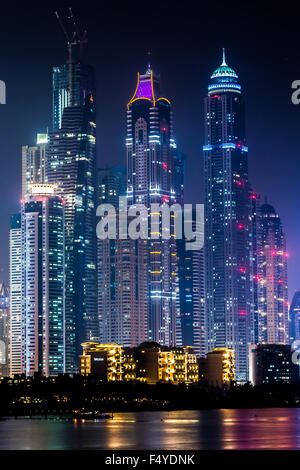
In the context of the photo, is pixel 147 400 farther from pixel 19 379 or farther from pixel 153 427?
pixel 153 427

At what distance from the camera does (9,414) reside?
185m

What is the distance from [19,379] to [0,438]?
274ft

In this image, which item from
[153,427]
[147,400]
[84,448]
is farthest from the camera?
[147,400]

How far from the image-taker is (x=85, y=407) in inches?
7210
